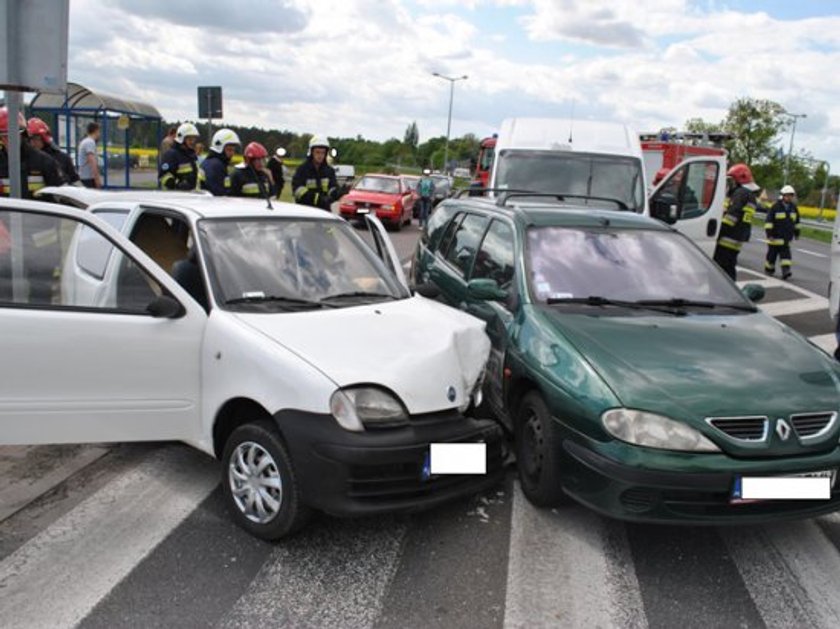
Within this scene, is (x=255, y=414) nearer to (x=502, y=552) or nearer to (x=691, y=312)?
(x=502, y=552)

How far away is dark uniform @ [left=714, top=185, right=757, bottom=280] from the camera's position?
33.9ft

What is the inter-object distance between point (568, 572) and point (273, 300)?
81.7 inches

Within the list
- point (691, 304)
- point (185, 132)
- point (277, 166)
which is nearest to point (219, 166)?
point (185, 132)

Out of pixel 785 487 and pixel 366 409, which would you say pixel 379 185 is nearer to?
pixel 366 409

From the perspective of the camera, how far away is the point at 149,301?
4.02 metres

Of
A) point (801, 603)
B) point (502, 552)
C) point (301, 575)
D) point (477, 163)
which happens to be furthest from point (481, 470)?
point (477, 163)

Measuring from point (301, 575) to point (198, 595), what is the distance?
46 centimetres

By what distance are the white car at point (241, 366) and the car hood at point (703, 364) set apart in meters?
0.71

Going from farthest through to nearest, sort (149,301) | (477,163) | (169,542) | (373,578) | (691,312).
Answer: (477,163), (691,312), (149,301), (169,542), (373,578)

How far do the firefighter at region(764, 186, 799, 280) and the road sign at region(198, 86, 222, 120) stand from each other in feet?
37.7

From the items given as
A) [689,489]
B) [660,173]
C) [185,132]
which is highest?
[660,173]

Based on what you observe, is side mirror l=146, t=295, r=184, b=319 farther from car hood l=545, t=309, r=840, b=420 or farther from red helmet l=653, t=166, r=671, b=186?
→ red helmet l=653, t=166, r=671, b=186

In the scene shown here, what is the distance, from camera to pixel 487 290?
4926 millimetres

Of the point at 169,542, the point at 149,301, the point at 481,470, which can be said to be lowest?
the point at 169,542
